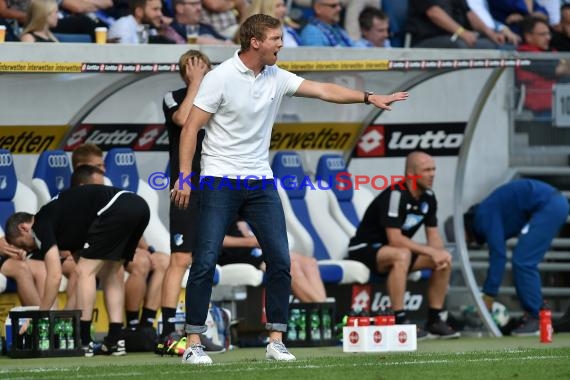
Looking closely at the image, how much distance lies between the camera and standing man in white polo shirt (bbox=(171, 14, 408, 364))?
8906 mm

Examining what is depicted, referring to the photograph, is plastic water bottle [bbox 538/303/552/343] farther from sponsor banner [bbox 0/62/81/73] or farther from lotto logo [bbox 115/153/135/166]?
sponsor banner [bbox 0/62/81/73]

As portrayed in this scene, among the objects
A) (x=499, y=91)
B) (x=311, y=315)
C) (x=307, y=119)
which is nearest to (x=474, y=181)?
(x=499, y=91)

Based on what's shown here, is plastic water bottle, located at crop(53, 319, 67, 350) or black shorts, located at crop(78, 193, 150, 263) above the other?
black shorts, located at crop(78, 193, 150, 263)

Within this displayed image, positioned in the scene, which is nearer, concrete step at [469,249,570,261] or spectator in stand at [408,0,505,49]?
concrete step at [469,249,570,261]

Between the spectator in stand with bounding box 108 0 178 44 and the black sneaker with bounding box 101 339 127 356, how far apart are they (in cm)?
324

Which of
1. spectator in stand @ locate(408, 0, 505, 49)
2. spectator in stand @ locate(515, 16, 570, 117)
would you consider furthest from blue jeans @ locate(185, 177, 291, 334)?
spectator in stand @ locate(408, 0, 505, 49)

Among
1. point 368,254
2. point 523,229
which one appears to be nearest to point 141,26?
point 368,254

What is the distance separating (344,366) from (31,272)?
3302 mm

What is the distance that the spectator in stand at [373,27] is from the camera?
14.9m

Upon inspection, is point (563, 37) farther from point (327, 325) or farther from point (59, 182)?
point (59, 182)

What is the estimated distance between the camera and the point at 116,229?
10.6m

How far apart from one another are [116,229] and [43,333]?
0.87 m

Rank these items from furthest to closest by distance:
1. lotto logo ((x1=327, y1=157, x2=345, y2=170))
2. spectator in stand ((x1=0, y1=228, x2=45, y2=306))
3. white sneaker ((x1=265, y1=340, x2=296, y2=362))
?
1. lotto logo ((x1=327, y1=157, x2=345, y2=170))
2. spectator in stand ((x1=0, y1=228, x2=45, y2=306))
3. white sneaker ((x1=265, y1=340, x2=296, y2=362))

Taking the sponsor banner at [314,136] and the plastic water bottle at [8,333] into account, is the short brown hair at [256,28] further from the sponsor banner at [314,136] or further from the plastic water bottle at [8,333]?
the sponsor banner at [314,136]
